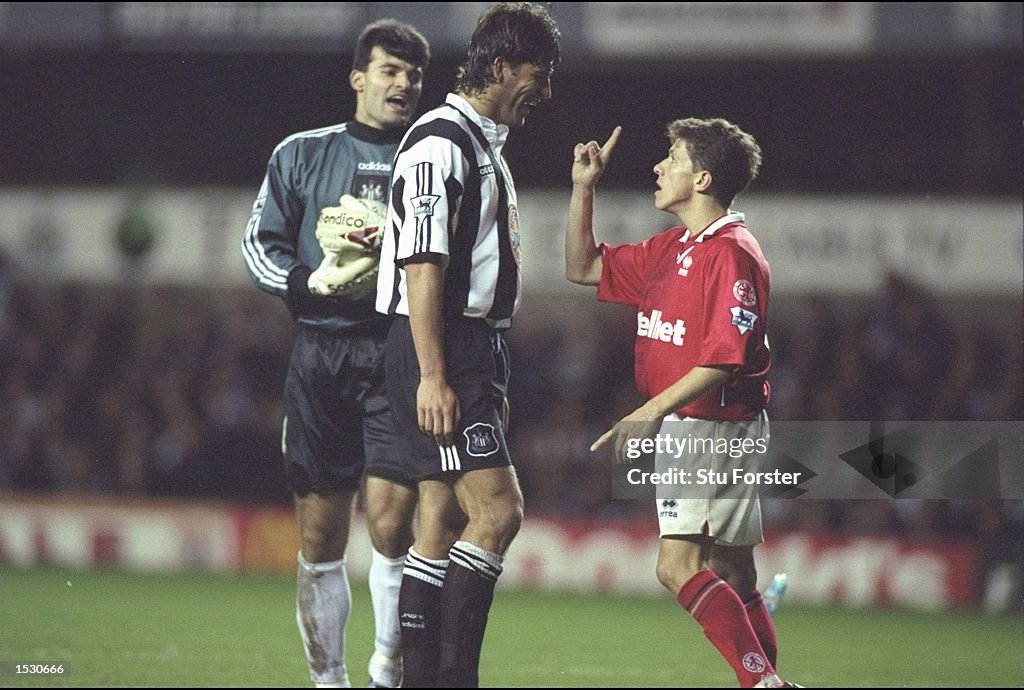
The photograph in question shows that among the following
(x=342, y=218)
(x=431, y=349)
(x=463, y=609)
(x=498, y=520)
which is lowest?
(x=463, y=609)

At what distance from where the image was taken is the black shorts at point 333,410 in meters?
4.84

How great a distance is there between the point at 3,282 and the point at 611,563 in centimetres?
554

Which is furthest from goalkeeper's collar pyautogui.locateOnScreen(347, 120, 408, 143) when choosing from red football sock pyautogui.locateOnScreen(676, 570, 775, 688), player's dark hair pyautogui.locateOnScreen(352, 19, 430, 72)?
red football sock pyautogui.locateOnScreen(676, 570, 775, 688)

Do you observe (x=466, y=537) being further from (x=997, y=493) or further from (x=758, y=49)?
(x=758, y=49)

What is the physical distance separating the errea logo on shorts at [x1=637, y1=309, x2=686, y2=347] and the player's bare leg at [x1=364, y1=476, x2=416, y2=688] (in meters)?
0.90

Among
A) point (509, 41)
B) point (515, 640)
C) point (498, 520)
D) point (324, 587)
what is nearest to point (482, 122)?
point (509, 41)

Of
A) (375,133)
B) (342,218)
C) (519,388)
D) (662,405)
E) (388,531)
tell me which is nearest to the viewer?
(662,405)

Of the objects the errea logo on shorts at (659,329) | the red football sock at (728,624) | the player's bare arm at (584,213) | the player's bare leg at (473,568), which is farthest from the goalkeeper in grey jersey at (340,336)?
the red football sock at (728,624)

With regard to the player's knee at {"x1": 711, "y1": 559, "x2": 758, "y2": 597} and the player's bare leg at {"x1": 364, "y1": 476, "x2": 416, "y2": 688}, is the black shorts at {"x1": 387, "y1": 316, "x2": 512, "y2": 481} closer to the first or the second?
the player's bare leg at {"x1": 364, "y1": 476, "x2": 416, "y2": 688}

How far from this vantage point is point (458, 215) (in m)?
4.09

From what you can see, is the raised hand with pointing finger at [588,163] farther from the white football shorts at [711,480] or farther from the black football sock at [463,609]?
the black football sock at [463,609]

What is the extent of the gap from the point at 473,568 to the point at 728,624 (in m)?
0.85

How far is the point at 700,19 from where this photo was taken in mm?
10562

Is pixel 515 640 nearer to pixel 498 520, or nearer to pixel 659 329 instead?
pixel 659 329
